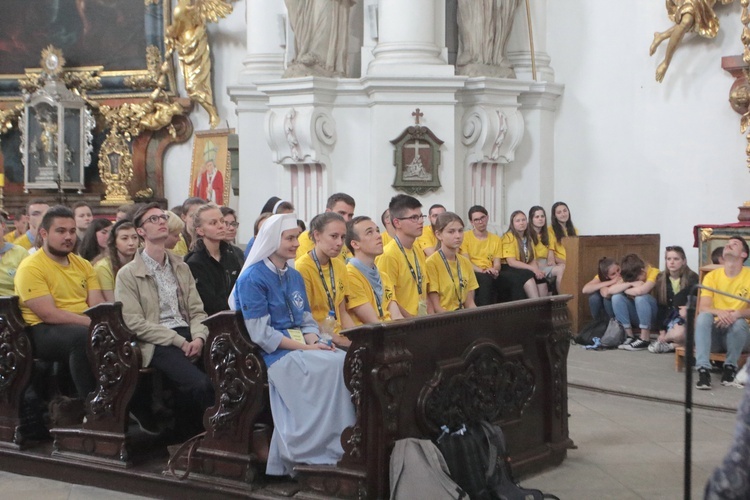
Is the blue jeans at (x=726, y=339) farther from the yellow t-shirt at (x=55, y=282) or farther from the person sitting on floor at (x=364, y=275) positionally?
the yellow t-shirt at (x=55, y=282)

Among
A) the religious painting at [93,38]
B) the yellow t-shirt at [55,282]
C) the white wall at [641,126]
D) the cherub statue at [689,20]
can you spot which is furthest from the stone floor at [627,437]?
the religious painting at [93,38]

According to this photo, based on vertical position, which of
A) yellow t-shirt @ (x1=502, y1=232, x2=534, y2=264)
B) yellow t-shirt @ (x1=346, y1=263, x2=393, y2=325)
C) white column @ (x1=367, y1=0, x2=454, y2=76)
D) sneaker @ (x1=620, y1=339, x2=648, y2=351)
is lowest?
sneaker @ (x1=620, y1=339, x2=648, y2=351)

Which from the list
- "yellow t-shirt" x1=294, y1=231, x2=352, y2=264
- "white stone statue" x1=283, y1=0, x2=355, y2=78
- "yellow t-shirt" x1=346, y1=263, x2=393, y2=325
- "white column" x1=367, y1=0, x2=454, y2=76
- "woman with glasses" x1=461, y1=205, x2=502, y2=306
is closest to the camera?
"yellow t-shirt" x1=346, y1=263, x2=393, y2=325

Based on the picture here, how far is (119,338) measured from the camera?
17.8ft

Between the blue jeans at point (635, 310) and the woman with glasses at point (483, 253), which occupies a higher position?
the woman with glasses at point (483, 253)

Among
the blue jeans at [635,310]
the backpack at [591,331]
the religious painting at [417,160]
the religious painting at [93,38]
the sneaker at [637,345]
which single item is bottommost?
the sneaker at [637,345]

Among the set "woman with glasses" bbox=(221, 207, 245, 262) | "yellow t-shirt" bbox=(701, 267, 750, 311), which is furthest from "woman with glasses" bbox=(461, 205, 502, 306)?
"woman with glasses" bbox=(221, 207, 245, 262)

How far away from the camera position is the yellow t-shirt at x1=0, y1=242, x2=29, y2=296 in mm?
6633

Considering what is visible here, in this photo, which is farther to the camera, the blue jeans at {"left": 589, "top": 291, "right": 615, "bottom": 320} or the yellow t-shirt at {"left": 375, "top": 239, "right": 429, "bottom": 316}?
the blue jeans at {"left": 589, "top": 291, "right": 615, "bottom": 320}

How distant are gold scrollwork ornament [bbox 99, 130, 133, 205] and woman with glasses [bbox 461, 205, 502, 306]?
261 inches

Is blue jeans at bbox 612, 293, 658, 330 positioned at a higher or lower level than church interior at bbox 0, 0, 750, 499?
lower

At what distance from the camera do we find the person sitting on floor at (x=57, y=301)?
578 cm

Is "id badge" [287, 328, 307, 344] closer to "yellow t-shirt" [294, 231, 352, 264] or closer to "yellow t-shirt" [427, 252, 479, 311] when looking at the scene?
"yellow t-shirt" [427, 252, 479, 311]

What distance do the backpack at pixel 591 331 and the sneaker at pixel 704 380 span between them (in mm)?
2005
